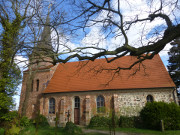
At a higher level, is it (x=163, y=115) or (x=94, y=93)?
(x=94, y=93)

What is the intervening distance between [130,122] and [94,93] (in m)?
4.78

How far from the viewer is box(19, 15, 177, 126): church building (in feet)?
49.2

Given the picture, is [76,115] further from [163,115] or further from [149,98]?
[163,115]

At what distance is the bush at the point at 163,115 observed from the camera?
11.9 m

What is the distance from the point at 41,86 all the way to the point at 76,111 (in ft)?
18.4

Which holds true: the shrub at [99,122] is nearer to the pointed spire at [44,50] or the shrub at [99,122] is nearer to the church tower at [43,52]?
the church tower at [43,52]

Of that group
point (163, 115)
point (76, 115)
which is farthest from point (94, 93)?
point (163, 115)

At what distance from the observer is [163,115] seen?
39.5 ft

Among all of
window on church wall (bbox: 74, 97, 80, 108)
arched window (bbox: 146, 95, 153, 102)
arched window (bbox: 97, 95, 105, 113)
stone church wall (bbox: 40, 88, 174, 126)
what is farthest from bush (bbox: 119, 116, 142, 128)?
window on church wall (bbox: 74, 97, 80, 108)

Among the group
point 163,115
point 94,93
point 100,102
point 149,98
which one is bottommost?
point 163,115

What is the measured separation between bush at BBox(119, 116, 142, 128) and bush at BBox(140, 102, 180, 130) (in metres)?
1.35

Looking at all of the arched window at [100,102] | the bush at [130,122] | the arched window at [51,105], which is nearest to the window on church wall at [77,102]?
the arched window at [100,102]

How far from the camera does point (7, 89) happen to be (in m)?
11.5

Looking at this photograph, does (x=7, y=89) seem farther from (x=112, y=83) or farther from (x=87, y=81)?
(x=112, y=83)
